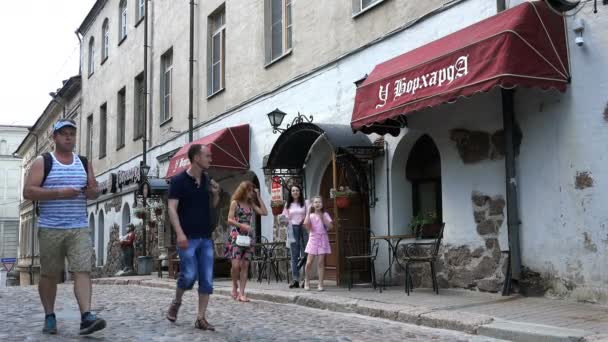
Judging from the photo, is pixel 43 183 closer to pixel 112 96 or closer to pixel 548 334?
Result: pixel 548 334

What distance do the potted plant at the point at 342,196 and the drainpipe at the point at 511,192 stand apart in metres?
2.87

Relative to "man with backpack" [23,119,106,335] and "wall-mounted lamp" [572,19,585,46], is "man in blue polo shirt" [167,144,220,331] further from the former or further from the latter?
"wall-mounted lamp" [572,19,585,46]

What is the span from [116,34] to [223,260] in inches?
564

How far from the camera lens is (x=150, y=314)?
25.7ft

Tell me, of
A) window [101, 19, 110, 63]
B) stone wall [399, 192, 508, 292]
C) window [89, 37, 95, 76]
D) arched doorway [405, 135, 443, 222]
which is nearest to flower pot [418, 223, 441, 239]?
arched doorway [405, 135, 443, 222]

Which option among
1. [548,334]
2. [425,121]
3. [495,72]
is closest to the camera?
[548,334]

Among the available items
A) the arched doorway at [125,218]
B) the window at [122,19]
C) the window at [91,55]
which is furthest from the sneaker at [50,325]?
the window at [91,55]

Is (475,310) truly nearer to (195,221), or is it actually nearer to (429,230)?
(429,230)

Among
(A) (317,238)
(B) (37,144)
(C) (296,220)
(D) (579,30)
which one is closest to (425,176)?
(A) (317,238)

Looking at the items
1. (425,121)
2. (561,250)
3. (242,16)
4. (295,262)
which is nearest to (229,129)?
(242,16)

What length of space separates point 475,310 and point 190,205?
10.9 ft

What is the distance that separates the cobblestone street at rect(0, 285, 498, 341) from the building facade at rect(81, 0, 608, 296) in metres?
2.16

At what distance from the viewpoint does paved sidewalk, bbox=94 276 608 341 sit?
5953 mm

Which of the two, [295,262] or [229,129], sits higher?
[229,129]
